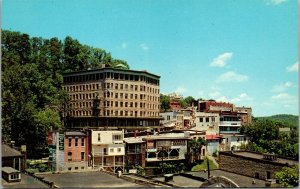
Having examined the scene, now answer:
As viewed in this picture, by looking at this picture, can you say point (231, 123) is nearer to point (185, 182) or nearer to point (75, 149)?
point (75, 149)

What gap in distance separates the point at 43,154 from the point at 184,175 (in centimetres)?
2214

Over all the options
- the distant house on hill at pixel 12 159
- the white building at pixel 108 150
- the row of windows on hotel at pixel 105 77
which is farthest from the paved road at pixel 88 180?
the row of windows on hotel at pixel 105 77

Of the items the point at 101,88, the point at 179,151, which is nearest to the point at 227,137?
the point at 179,151

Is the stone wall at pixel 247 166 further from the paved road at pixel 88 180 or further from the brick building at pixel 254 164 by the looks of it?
Result: the paved road at pixel 88 180

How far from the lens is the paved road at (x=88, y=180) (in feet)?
86.4

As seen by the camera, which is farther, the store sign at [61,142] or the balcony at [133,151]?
the balcony at [133,151]

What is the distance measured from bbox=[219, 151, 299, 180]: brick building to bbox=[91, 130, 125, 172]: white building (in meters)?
12.0

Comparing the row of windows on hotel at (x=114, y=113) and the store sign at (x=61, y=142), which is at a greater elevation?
the row of windows on hotel at (x=114, y=113)

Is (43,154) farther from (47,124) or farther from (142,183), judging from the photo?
(142,183)

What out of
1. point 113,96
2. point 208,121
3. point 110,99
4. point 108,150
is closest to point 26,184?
point 108,150

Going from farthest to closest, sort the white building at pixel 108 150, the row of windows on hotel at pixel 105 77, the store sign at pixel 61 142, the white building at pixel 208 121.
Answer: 1. the white building at pixel 208 121
2. the row of windows on hotel at pixel 105 77
3. the white building at pixel 108 150
4. the store sign at pixel 61 142

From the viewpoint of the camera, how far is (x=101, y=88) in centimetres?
5928

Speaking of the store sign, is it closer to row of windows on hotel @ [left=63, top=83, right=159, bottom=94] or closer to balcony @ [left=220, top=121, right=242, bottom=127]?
row of windows on hotel @ [left=63, top=83, right=159, bottom=94]

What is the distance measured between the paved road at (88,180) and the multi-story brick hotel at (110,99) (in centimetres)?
2717
